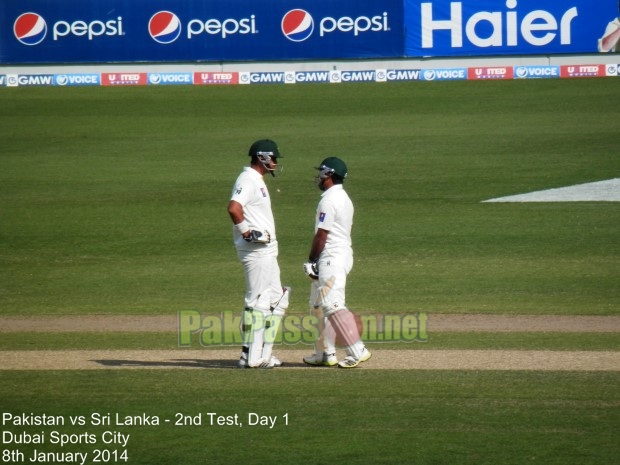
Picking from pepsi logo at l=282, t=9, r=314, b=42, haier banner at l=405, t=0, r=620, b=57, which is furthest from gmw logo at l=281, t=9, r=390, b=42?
haier banner at l=405, t=0, r=620, b=57

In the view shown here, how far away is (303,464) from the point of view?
7129mm

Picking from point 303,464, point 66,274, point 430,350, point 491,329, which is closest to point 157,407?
→ point 303,464

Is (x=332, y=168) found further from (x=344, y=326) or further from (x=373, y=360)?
(x=373, y=360)

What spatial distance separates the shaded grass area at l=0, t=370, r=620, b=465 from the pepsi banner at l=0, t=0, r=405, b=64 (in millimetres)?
23887

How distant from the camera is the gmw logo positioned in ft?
106

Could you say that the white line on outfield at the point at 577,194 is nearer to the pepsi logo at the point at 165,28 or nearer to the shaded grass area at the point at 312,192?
the shaded grass area at the point at 312,192

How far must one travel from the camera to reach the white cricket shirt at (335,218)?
31.1 feet

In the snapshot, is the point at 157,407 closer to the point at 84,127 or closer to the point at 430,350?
the point at 430,350

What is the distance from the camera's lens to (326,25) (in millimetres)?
32406

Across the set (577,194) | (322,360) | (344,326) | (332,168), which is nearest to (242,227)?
(332,168)

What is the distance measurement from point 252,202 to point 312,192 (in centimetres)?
1198

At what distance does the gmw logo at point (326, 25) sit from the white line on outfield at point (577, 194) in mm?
Result: 12555

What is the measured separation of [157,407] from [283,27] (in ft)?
83.4

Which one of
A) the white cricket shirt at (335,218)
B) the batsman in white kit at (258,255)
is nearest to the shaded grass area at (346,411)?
the batsman in white kit at (258,255)
